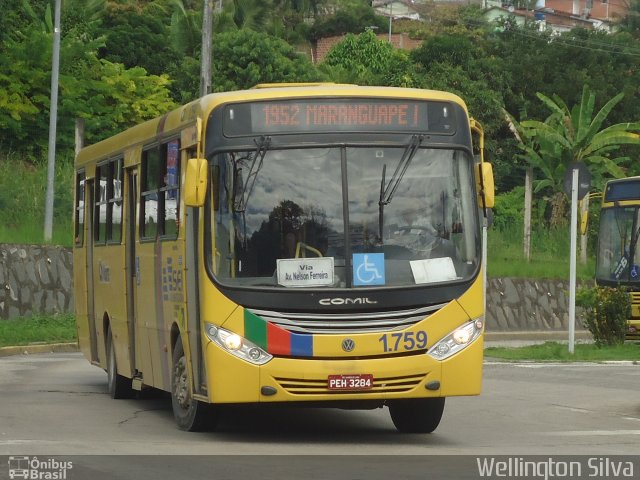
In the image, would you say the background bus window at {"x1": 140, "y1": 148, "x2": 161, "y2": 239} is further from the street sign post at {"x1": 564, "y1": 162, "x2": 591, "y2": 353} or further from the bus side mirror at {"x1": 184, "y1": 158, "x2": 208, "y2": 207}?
the street sign post at {"x1": 564, "y1": 162, "x2": 591, "y2": 353}

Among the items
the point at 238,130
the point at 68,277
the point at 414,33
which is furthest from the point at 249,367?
the point at 414,33

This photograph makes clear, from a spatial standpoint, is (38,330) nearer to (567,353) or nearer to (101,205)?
(567,353)

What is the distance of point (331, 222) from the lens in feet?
42.7

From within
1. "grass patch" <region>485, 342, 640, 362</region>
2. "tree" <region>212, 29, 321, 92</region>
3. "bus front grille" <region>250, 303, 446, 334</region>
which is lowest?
"grass patch" <region>485, 342, 640, 362</region>

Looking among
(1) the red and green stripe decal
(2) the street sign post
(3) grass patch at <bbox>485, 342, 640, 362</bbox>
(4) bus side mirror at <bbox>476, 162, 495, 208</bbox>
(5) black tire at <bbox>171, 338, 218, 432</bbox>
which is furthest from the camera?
(3) grass patch at <bbox>485, 342, 640, 362</bbox>

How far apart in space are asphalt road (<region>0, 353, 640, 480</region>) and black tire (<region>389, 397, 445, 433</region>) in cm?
12

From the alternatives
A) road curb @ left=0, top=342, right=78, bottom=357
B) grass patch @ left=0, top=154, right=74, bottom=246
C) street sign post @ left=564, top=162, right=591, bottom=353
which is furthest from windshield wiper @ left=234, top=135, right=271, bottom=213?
grass patch @ left=0, top=154, right=74, bottom=246

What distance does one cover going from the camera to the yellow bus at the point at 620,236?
32.0 metres

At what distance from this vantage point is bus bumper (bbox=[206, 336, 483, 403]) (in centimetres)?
1272

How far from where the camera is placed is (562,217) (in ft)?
172

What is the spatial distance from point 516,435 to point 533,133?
36176 millimetres

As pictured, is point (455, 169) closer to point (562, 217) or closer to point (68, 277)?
point (68, 277)
